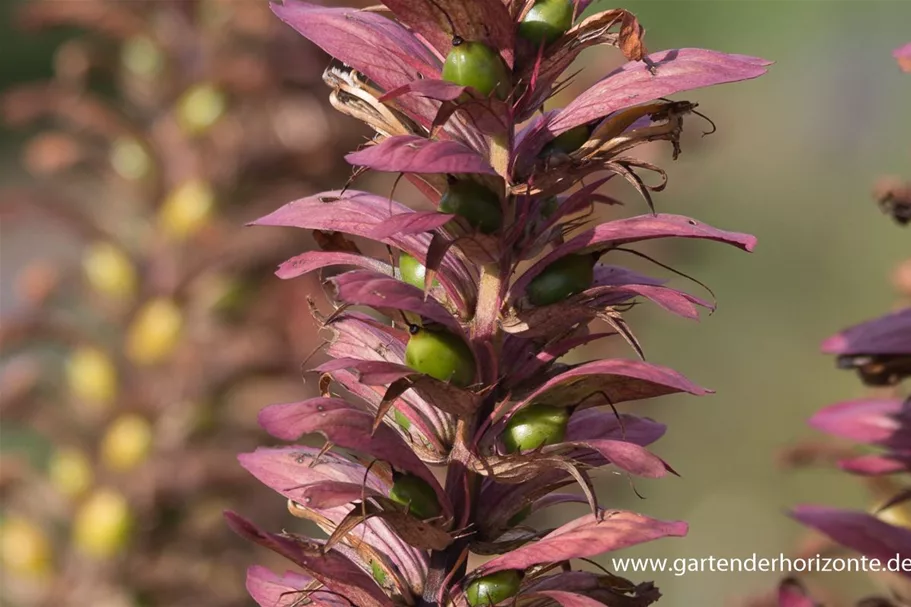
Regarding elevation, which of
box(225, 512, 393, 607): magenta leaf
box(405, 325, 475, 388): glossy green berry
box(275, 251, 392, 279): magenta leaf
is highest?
box(275, 251, 392, 279): magenta leaf

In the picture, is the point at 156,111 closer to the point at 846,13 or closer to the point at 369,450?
the point at 369,450

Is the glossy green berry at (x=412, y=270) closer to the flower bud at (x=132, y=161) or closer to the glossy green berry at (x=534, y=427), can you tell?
the glossy green berry at (x=534, y=427)

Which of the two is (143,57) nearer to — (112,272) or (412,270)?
(112,272)

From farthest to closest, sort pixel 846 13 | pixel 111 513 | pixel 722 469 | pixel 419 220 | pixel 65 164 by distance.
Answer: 1. pixel 846 13
2. pixel 722 469
3. pixel 65 164
4. pixel 111 513
5. pixel 419 220

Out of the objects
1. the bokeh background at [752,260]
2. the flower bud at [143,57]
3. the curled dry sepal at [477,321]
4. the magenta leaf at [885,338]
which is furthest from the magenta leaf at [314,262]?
the flower bud at [143,57]

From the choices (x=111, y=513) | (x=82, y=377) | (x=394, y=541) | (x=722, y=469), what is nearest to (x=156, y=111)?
(x=82, y=377)

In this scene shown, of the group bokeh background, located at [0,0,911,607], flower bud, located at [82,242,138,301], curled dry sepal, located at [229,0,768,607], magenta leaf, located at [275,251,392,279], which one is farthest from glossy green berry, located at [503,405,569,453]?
flower bud, located at [82,242,138,301]

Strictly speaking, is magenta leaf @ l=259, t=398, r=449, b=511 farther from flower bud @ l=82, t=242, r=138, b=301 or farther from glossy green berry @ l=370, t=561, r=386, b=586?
flower bud @ l=82, t=242, r=138, b=301
